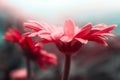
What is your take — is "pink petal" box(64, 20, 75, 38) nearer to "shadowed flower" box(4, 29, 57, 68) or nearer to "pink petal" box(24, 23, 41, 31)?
"pink petal" box(24, 23, 41, 31)

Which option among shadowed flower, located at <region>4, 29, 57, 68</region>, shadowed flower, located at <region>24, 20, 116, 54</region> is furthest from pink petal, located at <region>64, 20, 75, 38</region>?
shadowed flower, located at <region>4, 29, 57, 68</region>

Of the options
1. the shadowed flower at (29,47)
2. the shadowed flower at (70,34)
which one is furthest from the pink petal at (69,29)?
the shadowed flower at (29,47)

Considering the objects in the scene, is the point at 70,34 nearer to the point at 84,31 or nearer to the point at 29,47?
the point at 84,31

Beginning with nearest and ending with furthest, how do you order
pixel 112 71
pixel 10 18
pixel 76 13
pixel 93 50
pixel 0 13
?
pixel 112 71
pixel 93 50
pixel 10 18
pixel 0 13
pixel 76 13

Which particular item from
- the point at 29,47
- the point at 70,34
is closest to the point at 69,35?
the point at 70,34

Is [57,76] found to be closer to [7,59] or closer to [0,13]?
[7,59]

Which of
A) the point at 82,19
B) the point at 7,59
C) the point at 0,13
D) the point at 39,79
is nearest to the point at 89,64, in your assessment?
the point at 39,79

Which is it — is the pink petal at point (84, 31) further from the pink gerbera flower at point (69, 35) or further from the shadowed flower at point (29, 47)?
the shadowed flower at point (29, 47)

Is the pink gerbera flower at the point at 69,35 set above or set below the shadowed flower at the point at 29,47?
below
